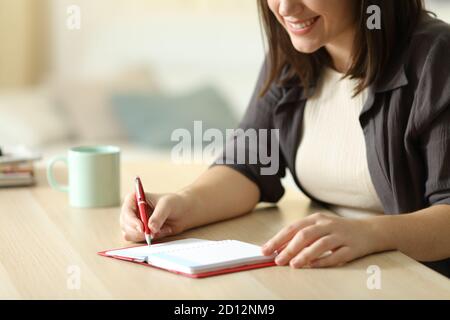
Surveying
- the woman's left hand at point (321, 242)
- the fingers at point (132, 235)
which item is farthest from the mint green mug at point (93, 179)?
the woman's left hand at point (321, 242)

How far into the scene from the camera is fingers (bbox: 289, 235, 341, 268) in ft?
3.67

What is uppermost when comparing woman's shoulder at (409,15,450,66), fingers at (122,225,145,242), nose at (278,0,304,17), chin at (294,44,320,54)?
nose at (278,0,304,17)

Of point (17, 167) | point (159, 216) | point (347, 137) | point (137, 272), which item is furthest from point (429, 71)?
point (17, 167)

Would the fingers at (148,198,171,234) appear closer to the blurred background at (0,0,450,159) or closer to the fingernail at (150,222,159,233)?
the fingernail at (150,222,159,233)

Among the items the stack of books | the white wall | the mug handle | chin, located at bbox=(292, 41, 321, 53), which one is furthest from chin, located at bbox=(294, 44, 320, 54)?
the white wall

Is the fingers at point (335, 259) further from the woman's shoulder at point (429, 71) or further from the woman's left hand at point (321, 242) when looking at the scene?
the woman's shoulder at point (429, 71)

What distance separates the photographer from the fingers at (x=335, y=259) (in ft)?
3.70

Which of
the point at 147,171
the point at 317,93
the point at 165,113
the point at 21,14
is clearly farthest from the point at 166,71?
the point at 317,93

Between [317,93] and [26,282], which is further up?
[317,93]

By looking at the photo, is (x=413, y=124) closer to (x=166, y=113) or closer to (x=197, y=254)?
(x=197, y=254)

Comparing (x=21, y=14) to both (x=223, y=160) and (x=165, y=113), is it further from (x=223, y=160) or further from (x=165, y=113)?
Answer: (x=223, y=160)

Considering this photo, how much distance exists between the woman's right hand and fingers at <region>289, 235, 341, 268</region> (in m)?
0.28
